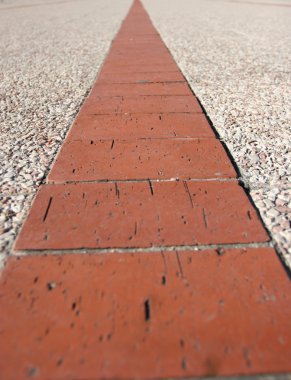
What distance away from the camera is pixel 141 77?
10.7ft

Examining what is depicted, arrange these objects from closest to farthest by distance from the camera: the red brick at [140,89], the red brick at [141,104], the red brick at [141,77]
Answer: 1. the red brick at [141,104]
2. the red brick at [140,89]
3. the red brick at [141,77]

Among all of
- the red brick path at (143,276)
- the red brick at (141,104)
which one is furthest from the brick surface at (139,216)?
the red brick at (141,104)

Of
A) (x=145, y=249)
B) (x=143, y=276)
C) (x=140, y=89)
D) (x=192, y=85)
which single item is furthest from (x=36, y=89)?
(x=143, y=276)

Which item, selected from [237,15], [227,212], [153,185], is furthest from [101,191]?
[237,15]

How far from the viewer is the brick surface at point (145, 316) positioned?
954mm

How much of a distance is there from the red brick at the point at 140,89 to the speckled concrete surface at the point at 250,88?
13 centimetres

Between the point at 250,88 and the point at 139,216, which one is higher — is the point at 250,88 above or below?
below

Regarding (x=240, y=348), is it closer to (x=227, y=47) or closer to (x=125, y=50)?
(x=125, y=50)

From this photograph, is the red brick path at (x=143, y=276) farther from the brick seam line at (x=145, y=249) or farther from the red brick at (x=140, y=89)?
the red brick at (x=140, y=89)

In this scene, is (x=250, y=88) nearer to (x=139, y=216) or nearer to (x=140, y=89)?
(x=140, y=89)

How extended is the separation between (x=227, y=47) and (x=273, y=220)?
368 cm

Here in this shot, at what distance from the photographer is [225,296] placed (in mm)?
1137

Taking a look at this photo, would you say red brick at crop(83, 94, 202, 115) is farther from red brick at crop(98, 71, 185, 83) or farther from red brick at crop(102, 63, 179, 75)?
red brick at crop(102, 63, 179, 75)

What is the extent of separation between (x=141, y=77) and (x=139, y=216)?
82.4 inches
